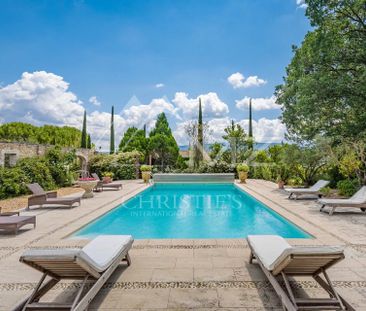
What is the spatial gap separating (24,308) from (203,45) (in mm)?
14414

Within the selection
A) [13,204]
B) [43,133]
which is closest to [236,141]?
[13,204]

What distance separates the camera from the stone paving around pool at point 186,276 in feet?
10.3

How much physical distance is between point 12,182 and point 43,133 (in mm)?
21317

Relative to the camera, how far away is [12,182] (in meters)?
11.8

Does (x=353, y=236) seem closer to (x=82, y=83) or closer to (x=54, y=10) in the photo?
(x=54, y=10)

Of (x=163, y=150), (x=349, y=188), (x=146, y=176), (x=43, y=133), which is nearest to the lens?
(x=349, y=188)

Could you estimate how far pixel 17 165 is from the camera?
13.1 m

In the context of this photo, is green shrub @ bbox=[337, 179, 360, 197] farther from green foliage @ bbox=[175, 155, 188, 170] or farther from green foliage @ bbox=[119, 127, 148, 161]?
green foliage @ bbox=[119, 127, 148, 161]

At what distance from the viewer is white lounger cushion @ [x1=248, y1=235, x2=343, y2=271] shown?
284 centimetres

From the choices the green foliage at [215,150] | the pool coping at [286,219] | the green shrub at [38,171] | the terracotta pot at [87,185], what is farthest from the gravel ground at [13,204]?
the green foliage at [215,150]

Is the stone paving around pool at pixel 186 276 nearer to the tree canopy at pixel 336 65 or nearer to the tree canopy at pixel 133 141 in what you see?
the tree canopy at pixel 336 65

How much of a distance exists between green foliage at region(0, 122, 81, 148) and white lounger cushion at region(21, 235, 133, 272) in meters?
28.5

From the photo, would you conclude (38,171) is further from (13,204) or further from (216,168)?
(216,168)

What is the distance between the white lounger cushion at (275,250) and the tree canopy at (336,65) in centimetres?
816
